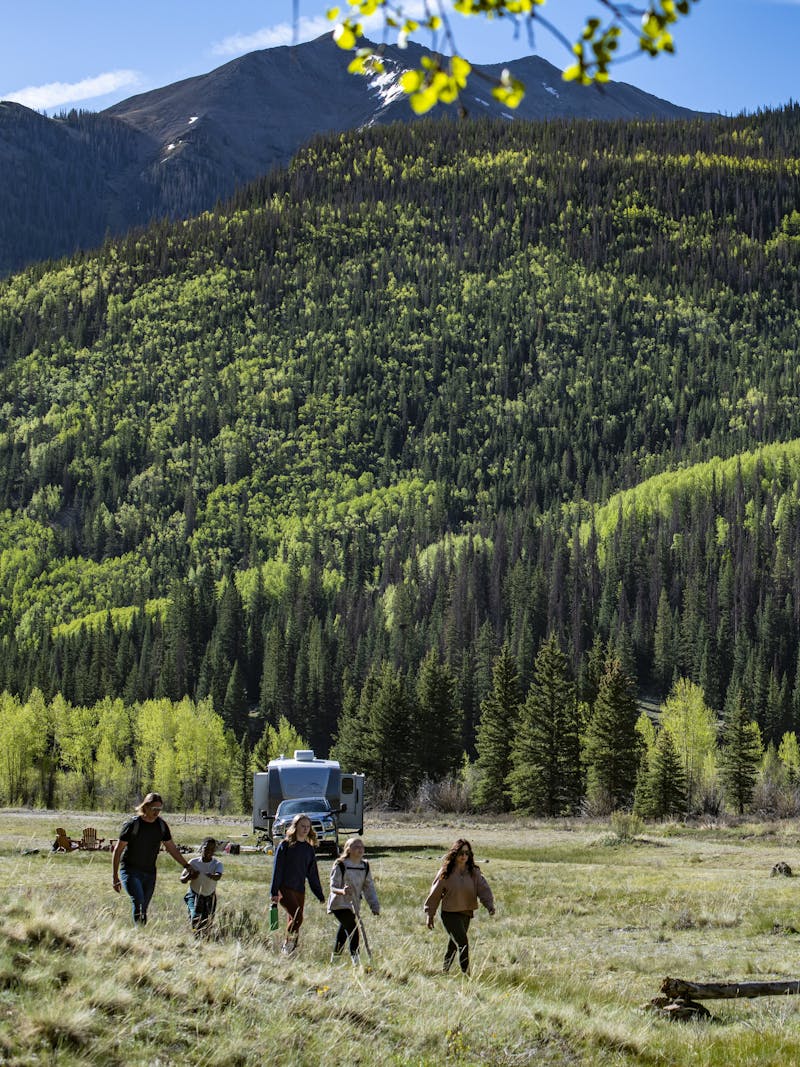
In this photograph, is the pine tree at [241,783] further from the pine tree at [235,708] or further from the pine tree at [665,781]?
the pine tree at [665,781]

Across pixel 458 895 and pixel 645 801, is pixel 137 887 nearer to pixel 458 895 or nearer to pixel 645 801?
pixel 458 895

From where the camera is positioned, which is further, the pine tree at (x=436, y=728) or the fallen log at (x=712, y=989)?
the pine tree at (x=436, y=728)

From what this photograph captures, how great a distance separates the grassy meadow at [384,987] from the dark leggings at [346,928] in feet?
1.30

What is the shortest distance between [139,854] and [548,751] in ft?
211

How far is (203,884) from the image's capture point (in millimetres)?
18188

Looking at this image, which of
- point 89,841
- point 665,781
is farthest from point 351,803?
point 665,781

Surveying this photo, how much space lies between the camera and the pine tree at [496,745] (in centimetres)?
8262

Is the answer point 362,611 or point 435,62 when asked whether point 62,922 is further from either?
point 362,611

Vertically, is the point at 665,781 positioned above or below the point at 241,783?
Result: above

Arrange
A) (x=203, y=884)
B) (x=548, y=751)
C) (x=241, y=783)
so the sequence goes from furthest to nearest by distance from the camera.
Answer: (x=241, y=783), (x=548, y=751), (x=203, y=884)

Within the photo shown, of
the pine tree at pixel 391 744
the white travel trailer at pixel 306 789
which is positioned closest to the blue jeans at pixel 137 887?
the white travel trailer at pixel 306 789

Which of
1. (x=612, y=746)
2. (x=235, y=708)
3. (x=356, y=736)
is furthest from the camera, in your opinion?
(x=235, y=708)

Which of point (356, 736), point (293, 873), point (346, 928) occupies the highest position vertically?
point (293, 873)

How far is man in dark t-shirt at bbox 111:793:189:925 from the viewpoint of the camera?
1609 cm
